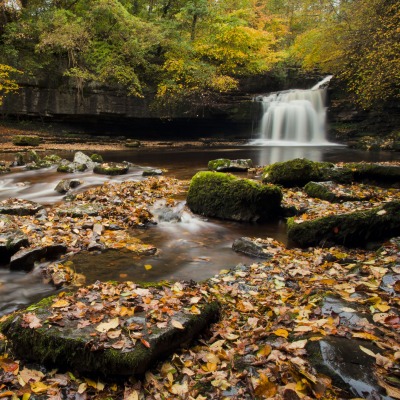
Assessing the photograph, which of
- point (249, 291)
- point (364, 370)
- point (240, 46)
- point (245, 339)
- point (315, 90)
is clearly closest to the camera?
point (364, 370)

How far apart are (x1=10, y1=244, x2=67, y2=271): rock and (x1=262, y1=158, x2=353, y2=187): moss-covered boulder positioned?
6.32m

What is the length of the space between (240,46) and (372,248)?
21509 mm

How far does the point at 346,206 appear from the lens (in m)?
6.99

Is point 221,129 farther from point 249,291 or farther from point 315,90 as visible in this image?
point 249,291

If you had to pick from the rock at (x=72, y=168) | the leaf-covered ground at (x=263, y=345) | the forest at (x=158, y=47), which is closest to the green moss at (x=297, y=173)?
the leaf-covered ground at (x=263, y=345)

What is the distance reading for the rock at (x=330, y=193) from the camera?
→ 7.62 m

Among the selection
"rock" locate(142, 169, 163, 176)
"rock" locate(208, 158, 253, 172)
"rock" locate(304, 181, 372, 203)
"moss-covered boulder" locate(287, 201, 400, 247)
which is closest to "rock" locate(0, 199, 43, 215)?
"rock" locate(142, 169, 163, 176)

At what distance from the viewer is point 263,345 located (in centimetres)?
275

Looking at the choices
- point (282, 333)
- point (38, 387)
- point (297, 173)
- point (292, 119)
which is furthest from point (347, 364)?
point (292, 119)

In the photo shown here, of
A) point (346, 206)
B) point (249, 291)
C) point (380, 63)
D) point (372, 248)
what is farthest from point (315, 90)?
point (249, 291)

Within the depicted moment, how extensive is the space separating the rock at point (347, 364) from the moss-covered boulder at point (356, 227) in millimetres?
3010

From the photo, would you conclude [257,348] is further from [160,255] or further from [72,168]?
[72,168]

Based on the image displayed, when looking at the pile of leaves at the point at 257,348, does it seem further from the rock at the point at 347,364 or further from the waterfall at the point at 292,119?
the waterfall at the point at 292,119

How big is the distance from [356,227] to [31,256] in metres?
4.95
